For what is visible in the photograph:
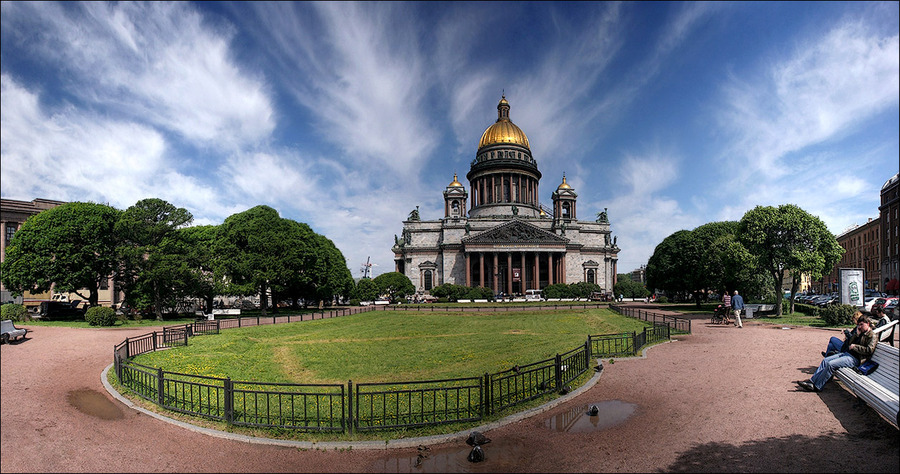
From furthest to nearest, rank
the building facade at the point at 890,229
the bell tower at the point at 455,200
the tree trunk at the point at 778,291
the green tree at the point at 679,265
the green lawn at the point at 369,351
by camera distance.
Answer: the bell tower at the point at 455,200, the building facade at the point at 890,229, the green tree at the point at 679,265, the tree trunk at the point at 778,291, the green lawn at the point at 369,351

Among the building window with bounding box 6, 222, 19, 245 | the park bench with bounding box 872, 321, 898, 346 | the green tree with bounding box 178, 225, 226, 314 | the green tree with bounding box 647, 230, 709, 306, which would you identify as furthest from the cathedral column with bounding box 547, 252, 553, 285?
the building window with bounding box 6, 222, 19, 245

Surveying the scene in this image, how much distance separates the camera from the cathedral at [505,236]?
76.2 meters

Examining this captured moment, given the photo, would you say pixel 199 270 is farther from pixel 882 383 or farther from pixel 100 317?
pixel 882 383

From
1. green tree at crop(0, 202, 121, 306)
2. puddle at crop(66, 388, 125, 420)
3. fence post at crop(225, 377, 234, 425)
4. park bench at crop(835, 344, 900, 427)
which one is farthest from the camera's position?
green tree at crop(0, 202, 121, 306)

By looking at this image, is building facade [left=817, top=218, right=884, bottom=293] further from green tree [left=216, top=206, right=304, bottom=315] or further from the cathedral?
green tree [left=216, top=206, right=304, bottom=315]

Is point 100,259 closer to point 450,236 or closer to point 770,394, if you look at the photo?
point 770,394

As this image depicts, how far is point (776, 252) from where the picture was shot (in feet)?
107

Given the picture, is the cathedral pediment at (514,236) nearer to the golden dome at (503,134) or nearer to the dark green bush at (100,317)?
the golden dome at (503,134)

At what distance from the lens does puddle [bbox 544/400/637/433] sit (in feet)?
29.6

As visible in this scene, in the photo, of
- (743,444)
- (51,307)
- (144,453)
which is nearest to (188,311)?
(51,307)

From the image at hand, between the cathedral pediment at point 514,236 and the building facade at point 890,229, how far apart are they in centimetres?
4273

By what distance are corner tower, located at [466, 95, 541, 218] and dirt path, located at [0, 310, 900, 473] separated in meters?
77.2

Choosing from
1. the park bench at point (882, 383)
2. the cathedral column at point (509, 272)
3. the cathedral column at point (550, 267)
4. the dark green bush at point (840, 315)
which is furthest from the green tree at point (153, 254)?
the cathedral column at point (550, 267)

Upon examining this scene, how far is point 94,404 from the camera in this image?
35.5ft
